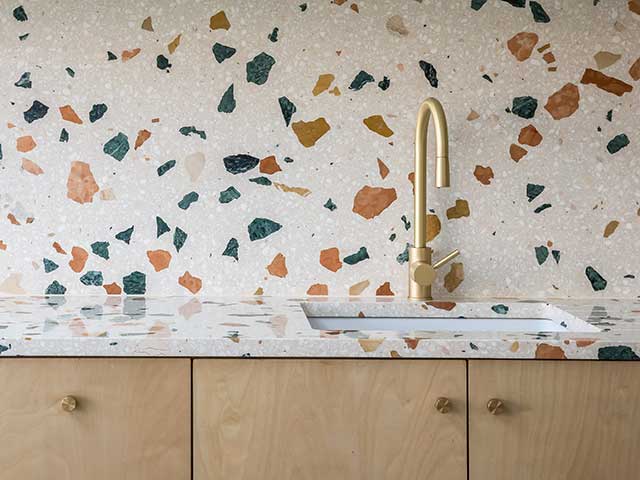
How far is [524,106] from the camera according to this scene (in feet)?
5.90

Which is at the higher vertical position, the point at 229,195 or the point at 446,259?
the point at 229,195

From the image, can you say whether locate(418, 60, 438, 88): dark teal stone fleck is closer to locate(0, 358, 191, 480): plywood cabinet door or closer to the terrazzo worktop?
the terrazzo worktop

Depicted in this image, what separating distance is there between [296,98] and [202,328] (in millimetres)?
666

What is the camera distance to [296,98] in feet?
5.90

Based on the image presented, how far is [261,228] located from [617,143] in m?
0.84

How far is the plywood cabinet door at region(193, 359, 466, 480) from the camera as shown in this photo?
48.9 inches

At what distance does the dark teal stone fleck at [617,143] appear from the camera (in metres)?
1.80

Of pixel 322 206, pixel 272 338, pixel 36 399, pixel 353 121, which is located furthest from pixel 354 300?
pixel 36 399

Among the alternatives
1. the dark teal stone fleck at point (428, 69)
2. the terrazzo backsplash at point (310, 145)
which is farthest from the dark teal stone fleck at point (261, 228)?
the dark teal stone fleck at point (428, 69)

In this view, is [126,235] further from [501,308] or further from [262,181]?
[501,308]

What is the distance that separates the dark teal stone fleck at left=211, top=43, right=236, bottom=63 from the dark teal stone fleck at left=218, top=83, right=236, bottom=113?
7 centimetres

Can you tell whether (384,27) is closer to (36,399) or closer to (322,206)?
(322,206)

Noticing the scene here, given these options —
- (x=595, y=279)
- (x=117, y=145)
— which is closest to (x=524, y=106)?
(x=595, y=279)

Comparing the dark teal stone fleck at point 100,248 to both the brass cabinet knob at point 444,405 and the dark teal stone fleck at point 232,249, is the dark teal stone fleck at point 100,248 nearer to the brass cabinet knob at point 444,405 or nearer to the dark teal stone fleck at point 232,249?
the dark teal stone fleck at point 232,249
